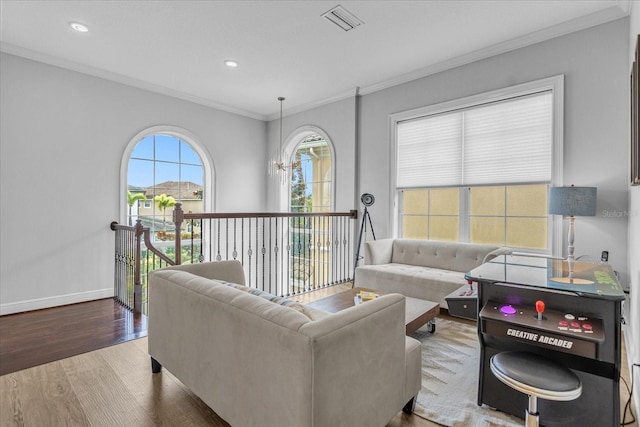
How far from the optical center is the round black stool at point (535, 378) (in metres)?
1.27

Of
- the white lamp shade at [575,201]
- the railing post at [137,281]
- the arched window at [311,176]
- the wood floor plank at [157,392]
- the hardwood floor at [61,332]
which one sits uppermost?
the arched window at [311,176]

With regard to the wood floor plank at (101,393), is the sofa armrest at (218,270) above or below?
above

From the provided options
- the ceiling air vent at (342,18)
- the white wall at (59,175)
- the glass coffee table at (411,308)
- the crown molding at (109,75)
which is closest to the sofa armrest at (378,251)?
the glass coffee table at (411,308)

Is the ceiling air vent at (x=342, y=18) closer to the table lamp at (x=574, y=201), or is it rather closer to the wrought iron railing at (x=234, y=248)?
the wrought iron railing at (x=234, y=248)

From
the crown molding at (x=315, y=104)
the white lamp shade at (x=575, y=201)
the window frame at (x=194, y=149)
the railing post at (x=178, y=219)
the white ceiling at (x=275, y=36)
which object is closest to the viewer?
the white lamp shade at (x=575, y=201)

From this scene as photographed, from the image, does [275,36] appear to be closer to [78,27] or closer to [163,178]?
[78,27]

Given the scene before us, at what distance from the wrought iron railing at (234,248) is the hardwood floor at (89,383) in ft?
2.50

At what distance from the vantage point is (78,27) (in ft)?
10.4

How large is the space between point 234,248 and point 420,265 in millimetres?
2309

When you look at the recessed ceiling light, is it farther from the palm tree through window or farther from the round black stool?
the round black stool

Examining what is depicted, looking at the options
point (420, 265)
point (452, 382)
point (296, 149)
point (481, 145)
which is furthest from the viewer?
point (296, 149)

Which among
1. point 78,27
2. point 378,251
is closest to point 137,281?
point 78,27

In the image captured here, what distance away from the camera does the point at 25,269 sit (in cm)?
372

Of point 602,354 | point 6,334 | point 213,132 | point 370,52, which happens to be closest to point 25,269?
point 6,334
